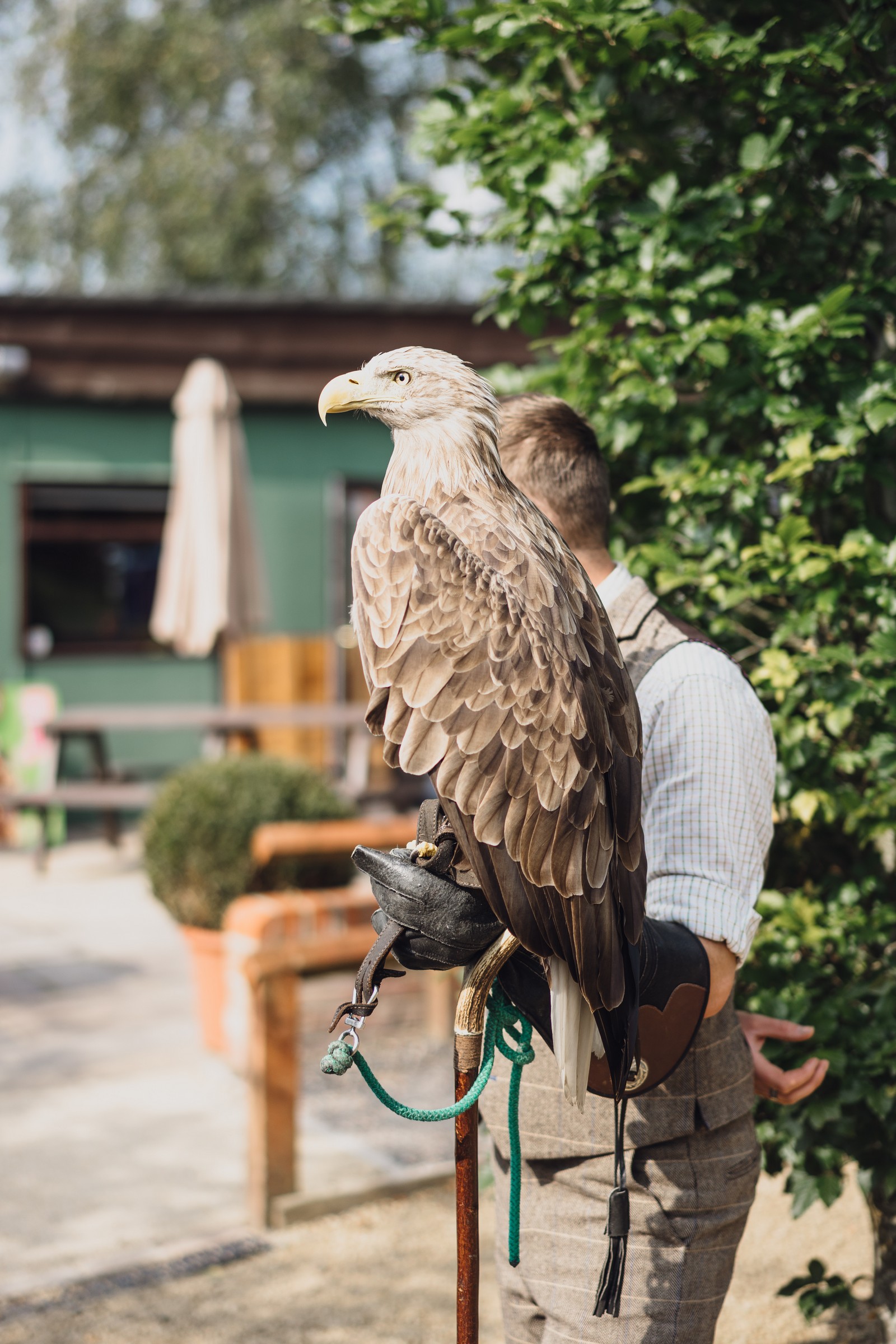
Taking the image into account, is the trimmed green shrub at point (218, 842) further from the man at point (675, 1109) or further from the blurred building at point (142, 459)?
the blurred building at point (142, 459)

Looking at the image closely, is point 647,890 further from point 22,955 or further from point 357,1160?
point 22,955

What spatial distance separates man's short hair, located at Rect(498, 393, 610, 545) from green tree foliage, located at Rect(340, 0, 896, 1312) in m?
0.50

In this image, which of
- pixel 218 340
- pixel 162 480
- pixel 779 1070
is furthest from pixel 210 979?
pixel 218 340

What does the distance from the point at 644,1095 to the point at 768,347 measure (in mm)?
1539

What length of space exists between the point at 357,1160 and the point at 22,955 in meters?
3.38

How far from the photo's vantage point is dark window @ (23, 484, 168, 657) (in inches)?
473

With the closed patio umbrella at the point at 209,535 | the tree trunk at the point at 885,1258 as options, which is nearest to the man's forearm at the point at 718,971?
the tree trunk at the point at 885,1258

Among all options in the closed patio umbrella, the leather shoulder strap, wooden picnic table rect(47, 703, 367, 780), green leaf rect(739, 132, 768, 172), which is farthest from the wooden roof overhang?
the leather shoulder strap

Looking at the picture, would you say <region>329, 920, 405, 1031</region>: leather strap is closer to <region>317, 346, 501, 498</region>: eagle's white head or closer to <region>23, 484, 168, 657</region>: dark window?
<region>317, 346, 501, 498</region>: eagle's white head

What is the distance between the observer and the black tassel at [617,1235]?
185 cm

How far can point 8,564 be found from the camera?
11.7 metres

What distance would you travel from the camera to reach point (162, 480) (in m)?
12.3

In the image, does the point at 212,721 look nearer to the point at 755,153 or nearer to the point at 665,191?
the point at 665,191

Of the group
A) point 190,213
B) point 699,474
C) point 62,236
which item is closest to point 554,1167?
point 699,474
